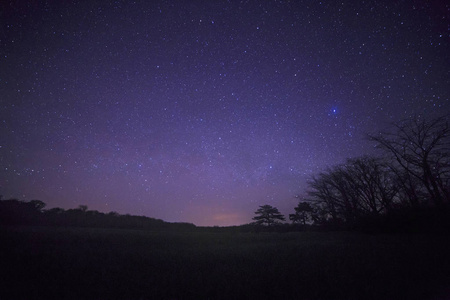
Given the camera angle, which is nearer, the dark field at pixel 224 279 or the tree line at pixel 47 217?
the dark field at pixel 224 279

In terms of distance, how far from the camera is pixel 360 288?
11.0ft

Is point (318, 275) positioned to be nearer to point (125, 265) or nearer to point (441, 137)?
point (125, 265)

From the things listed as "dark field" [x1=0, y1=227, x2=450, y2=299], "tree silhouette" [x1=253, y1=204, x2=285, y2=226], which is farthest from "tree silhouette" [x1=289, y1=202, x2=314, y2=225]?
"dark field" [x1=0, y1=227, x2=450, y2=299]

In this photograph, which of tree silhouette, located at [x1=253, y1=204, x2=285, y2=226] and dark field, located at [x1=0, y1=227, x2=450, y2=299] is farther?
tree silhouette, located at [x1=253, y1=204, x2=285, y2=226]

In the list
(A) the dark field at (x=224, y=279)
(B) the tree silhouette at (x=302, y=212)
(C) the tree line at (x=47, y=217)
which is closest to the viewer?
(A) the dark field at (x=224, y=279)

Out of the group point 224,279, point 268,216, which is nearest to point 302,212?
point 268,216

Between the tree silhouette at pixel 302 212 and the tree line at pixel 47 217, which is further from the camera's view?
the tree silhouette at pixel 302 212

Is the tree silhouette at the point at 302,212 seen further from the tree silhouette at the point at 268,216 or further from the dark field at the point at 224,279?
the dark field at the point at 224,279

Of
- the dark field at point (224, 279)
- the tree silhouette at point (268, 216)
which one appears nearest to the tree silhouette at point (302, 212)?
the tree silhouette at point (268, 216)

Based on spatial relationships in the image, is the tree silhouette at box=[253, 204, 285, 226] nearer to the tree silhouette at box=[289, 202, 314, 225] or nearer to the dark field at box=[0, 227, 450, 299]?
the tree silhouette at box=[289, 202, 314, 225]

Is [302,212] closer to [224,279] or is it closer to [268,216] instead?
[268,216]

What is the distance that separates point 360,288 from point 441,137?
2274cm

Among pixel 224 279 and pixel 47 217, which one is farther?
pixel 47 217

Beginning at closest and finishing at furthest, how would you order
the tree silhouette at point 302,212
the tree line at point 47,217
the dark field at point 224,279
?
the dark field at point 224,279
the tree line at point 47,217
the tree silhouette at point 302,212
